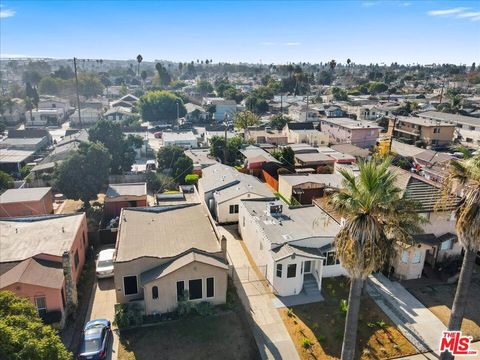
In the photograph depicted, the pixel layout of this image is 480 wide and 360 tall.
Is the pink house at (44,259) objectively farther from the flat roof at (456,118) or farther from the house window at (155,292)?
the flat roof at (456,118)

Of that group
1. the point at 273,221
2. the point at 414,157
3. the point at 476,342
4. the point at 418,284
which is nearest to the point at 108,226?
the point at 273,221

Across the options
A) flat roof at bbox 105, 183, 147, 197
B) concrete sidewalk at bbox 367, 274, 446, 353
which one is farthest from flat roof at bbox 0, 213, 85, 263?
concrete sidewalk at bbox 367, 274, 446, 353

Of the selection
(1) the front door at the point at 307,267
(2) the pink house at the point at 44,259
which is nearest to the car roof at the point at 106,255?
(2) the pink house at the point at 44,259

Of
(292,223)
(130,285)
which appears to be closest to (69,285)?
(130,285)

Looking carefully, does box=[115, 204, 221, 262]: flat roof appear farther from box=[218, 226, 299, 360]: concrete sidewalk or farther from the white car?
box=[218, 226, 299, 360]: concrete sidewalk

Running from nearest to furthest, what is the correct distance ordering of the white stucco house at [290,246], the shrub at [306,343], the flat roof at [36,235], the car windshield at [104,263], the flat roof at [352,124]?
1. the shrub at [306,343]
2. the flat roof at [36,235]
3. the white stucco house at [290,246]
4. the car windshield at [104,263]
5. the flat roof at [352,124]

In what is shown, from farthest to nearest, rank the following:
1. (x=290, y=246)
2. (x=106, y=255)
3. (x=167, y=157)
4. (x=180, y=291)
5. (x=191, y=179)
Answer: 1. (x=167, y=157)
2. (x=191, y=179)
3. (x=106, y=255)
4. (x=290, y=246)
5. (x=180, y=291)

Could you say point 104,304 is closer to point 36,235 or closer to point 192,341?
point 192,341
